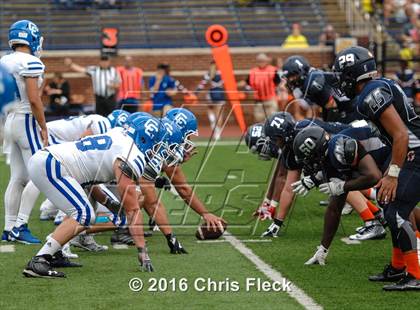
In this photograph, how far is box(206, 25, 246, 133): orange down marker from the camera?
57.1 ft

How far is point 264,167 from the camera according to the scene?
1460 cm

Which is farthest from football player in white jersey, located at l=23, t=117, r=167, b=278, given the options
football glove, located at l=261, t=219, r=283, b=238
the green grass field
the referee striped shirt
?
the referee striped shirt

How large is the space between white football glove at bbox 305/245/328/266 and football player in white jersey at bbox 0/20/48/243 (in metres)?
2.51

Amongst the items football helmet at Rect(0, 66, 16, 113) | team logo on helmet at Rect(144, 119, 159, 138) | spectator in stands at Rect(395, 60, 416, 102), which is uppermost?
football helmet at Rect(0, 66, 16, 113)

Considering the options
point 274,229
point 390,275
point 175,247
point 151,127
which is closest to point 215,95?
point 274,229

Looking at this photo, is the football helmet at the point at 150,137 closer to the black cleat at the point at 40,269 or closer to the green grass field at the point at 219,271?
the green grass field at the point at 219,271

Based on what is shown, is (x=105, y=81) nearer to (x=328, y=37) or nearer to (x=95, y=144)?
(x=328, y=37)

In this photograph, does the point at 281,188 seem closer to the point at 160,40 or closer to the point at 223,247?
the point at 223,247

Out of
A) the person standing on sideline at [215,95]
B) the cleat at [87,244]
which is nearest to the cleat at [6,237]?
the cleat at [87,244]

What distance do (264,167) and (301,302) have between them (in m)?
8.42

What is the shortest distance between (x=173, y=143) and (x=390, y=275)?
1947 mm

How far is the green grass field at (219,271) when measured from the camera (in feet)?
20.4

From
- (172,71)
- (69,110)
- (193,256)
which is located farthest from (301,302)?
(172,71)

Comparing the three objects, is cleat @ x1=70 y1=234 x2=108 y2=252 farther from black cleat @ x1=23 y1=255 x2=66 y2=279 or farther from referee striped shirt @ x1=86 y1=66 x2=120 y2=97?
referee striped shirt @ x1=86 y1=66 x2=120 y2=97
